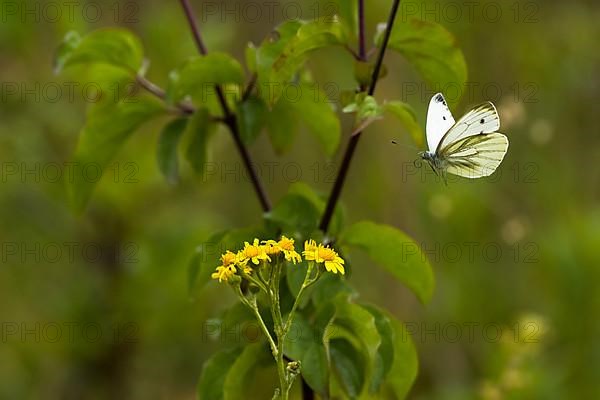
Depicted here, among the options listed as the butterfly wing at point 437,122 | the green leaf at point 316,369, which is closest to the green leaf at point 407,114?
the butterfly wing at point 437,122

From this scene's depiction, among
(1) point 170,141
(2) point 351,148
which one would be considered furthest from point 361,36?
(1) point 170,141

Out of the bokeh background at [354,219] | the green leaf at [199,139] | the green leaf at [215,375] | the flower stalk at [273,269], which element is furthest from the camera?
the bokeh background at [354,219]

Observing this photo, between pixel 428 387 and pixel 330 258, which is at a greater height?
pixel 330 258

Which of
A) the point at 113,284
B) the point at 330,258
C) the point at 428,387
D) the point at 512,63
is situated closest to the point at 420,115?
the point at 512,63

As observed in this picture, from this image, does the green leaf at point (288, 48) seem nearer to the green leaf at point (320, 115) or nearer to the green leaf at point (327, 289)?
the green leaf at point (320, 115)

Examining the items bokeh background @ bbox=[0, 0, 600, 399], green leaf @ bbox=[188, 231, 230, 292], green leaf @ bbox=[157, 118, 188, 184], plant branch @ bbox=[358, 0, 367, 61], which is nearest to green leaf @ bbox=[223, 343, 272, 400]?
green leaf @ bbox=[188, 231, 230, 292]

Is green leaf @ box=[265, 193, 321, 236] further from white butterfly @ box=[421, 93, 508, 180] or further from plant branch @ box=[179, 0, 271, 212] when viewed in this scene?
white butterfly @ box=[421, 93, 508, 180]

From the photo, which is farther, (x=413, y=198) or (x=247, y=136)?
(x=413, y=198)

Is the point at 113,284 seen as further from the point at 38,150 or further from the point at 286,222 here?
the point at 286,222

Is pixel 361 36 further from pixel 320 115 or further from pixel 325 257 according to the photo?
pixel 325 257
